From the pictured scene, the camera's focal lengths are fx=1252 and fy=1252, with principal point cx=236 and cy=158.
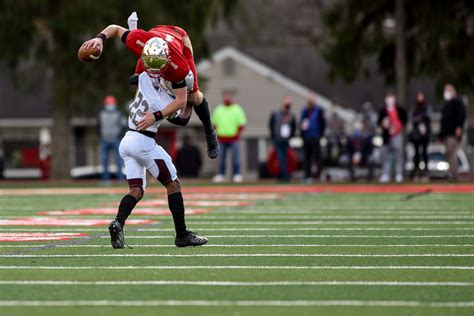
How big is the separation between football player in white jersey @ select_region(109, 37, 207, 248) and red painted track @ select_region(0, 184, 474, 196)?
10.5 metres

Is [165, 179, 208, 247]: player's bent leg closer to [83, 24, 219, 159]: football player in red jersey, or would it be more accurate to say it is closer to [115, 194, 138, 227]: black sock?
[115, 194, 138, 227]: black sock

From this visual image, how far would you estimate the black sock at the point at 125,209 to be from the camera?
35.5 feet

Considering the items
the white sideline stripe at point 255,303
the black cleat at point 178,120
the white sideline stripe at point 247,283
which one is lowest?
the white sideline stripe at point 255,303

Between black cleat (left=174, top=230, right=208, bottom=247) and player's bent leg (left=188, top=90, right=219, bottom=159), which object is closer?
black cleat (left=174, top=230, right=208, bottom=247)

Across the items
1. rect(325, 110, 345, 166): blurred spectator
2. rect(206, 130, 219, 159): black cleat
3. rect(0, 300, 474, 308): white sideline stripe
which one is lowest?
rect(0, 300, 474, 308): white sideline stripe

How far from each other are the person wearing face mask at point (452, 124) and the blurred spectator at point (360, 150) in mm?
2243

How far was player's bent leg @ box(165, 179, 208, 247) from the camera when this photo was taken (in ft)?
36.3

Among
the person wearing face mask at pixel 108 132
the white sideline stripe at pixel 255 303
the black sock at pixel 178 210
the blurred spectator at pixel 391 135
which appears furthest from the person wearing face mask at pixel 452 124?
the white sideline stripe at pixel 255 303

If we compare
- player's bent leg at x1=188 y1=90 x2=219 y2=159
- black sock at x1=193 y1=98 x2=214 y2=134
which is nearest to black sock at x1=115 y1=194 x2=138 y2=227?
player's bent leg at x1=188 y1=90 x2=219 y2=159

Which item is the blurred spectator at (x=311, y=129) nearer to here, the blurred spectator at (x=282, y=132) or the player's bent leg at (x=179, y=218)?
the blurred spectator at (x=282, y=132)

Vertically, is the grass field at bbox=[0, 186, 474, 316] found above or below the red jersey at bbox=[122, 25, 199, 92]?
below

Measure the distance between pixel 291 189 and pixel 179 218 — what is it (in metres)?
11.5
